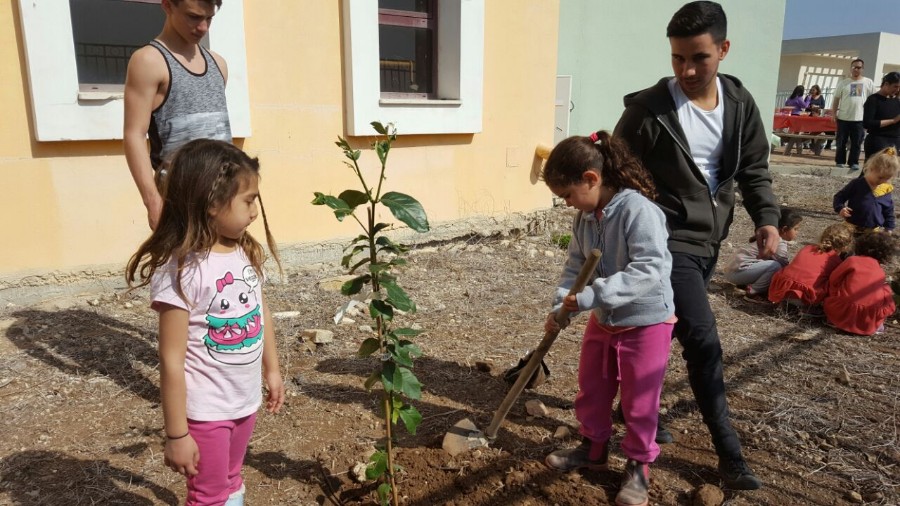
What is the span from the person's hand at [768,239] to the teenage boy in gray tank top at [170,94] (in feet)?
7.24

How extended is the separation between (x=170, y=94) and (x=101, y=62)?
2166mm

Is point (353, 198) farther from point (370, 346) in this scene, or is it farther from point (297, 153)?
point (297, 153)

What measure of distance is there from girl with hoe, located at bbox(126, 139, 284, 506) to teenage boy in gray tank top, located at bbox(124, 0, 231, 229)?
2.40 feet

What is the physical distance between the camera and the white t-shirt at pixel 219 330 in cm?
157

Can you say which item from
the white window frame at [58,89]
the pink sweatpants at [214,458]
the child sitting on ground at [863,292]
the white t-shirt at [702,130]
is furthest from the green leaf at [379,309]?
the child sitting on ground at [863,292]

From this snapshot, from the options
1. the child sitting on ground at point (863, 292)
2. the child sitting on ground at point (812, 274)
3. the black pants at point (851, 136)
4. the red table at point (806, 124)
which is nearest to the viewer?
the child sitting on ground at point (863, 292)

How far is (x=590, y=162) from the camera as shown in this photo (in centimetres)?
205

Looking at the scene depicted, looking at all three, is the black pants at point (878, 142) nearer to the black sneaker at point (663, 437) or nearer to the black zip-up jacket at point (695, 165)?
the black zip-up jacket at point (695, 165)

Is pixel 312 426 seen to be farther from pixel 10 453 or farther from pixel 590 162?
pixel 590 162

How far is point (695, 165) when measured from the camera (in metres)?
2.30

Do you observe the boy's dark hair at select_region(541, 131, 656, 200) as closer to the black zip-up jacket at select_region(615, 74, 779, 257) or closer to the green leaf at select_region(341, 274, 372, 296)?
the black zip-up jacket at select_region(615, 74, 779, 257)

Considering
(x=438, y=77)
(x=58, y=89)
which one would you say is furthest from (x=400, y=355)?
(x=438, y=77)

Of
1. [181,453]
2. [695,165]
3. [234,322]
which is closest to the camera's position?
[181,453]

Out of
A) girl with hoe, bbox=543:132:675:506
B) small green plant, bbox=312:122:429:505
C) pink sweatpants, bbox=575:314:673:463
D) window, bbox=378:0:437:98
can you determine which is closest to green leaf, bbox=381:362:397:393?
small green plant, bbox=312:122:429:505
